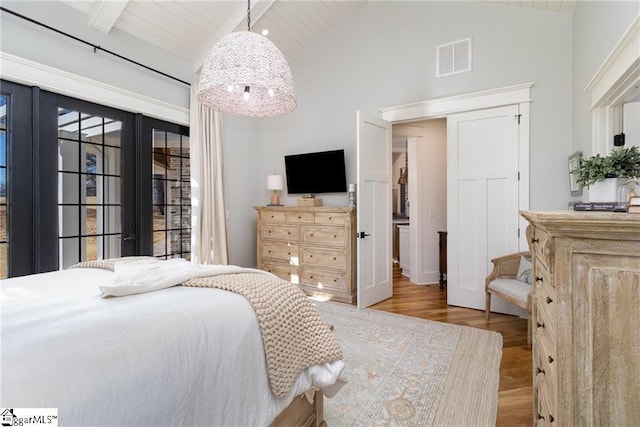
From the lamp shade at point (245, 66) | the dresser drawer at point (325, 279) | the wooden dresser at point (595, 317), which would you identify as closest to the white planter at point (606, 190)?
the wooden dresser at point (595, 317)

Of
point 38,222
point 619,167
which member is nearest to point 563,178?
point 619,167

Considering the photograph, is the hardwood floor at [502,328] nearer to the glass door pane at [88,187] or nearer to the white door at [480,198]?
the white door at [480,198]

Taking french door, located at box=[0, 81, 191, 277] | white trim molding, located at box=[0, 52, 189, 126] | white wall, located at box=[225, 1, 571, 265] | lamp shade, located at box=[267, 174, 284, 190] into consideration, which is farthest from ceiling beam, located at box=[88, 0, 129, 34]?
lamp shade, located at box=[267, 174, 284, 190]

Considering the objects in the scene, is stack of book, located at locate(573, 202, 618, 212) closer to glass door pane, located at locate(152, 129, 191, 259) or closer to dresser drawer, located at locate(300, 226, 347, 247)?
dresser drawer, located at locate(300, 226, 347, 247)

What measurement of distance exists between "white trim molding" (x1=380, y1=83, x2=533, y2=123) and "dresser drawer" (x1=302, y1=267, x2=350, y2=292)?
2.04 metres

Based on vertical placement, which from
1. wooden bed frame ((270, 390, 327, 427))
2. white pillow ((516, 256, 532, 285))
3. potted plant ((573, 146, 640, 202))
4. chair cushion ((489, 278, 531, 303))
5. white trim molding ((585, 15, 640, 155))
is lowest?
wooden bed frame ((270, 390, 327, 427))

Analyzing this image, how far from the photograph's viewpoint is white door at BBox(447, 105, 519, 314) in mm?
3400

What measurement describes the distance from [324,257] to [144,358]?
10.4ft

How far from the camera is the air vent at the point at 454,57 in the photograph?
11.7 ft

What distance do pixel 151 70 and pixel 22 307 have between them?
3.14 meters

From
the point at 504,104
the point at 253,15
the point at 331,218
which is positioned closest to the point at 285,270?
the point at 331,218

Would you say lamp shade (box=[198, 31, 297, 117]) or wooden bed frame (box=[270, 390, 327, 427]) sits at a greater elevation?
lamp shade (box=[198, 31, 297, 117])

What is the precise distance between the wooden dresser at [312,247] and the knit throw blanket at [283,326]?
7.90 feet

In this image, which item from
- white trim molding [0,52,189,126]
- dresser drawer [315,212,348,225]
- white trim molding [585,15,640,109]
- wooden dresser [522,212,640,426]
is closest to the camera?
wooden dresser [522,212,640,426]
